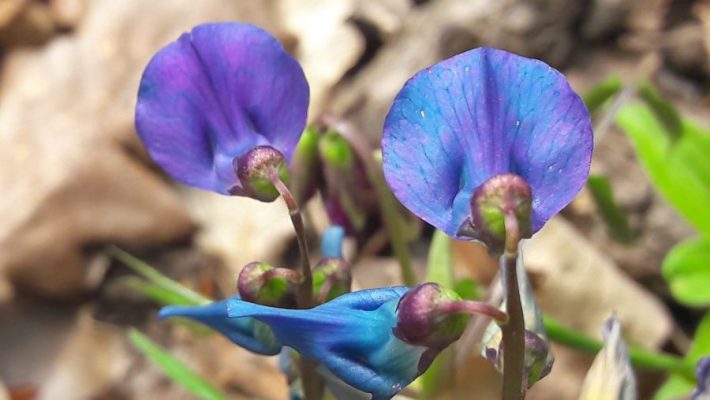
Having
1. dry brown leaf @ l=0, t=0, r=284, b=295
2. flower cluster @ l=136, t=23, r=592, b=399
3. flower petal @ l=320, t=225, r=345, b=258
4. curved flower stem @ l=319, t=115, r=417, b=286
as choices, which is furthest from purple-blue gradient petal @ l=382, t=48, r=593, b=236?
dry brown leaf @ l=0, t=0, r=284, b=295

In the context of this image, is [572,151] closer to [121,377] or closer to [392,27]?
[121,377]

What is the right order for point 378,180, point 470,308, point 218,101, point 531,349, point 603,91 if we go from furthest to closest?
point 603,91
point 378,180
point 218,101
point 531,349
point 470,308

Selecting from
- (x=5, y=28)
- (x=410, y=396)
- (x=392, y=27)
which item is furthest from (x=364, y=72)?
(x=410, y=396)

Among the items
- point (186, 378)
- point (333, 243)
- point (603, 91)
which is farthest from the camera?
point (603, 91)

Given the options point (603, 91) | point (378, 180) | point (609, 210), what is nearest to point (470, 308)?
point (378, 180)

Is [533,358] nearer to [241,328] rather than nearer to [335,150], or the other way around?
[241,328]

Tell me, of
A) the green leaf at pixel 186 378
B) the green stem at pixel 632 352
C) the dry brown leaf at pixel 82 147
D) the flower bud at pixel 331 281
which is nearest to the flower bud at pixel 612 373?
the flower bud at pixel 331 281

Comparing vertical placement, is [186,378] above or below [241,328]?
below

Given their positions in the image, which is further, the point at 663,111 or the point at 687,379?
the point at 663,111
